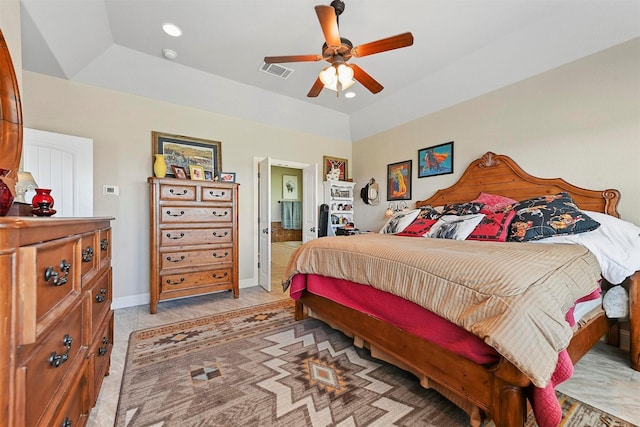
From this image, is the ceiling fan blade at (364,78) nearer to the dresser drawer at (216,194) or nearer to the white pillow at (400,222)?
the white pillow at (400,222)

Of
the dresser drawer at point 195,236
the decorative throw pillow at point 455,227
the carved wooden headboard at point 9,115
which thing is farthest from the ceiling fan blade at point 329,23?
the dresser drawer at point 195,236

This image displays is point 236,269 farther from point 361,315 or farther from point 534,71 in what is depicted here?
point 534,71

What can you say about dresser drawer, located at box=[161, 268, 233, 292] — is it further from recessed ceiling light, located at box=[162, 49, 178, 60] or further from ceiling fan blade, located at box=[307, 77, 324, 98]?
recessed ceiling light, located at box=[162, 49, 178, 60]

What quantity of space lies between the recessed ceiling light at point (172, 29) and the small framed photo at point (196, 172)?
148 centimetres

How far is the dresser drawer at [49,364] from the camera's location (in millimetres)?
605

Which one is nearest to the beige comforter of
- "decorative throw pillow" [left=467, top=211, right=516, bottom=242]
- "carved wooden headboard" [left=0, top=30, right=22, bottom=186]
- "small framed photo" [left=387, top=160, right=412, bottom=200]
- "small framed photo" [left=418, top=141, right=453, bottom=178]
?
"decorative throw pillow" [left=467, top=211, right=516, bottom=242]

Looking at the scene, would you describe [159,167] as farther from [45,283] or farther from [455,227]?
[455,227]

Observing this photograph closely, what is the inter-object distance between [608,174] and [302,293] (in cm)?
307

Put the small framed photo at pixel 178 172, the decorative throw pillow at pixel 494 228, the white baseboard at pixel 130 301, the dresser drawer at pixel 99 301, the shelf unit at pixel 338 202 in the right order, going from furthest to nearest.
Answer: the shelf unit at pixel 338 202
the small framed photo at pixel 178 172
the white baseboard at pixel 130 301
the decorative throw pillow at pixel 494 228
the dresser drawer at pixel 99 301

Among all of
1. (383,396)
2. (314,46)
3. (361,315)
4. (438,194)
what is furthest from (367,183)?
(383,396)

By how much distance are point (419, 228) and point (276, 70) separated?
266 cm

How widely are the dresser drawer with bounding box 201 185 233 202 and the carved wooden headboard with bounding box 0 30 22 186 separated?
175cm

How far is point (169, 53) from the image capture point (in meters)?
2.94

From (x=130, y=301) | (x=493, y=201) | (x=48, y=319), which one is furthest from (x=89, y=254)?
(x=493, y=201)
